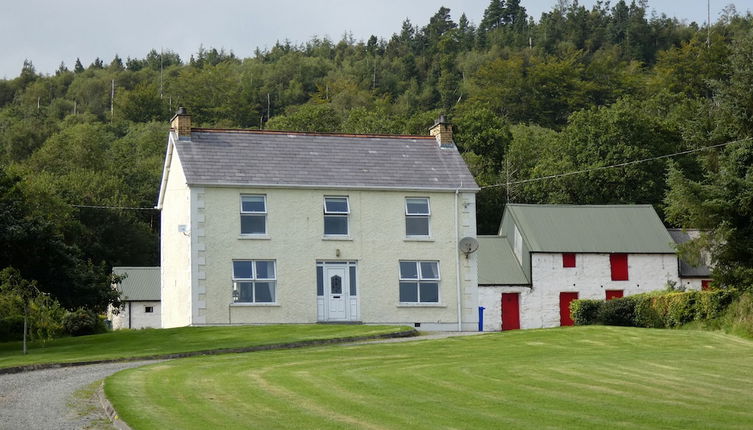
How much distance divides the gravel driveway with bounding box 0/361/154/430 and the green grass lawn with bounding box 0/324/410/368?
250 cm

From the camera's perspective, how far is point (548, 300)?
2136 inches

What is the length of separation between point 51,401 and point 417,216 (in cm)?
2408

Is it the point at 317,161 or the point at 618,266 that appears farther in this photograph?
the point at 618,266

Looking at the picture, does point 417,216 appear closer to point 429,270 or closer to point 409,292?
point 429,270

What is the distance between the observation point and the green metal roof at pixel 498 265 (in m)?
53.8

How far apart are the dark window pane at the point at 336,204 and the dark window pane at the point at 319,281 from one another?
2.30m

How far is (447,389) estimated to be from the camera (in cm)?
1867

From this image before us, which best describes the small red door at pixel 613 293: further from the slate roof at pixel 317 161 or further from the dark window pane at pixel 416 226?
the dark window pane at pixel 416 226

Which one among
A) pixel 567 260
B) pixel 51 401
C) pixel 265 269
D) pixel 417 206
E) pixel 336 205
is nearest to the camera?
pixel 51 401

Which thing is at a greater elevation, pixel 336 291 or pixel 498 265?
pixel 498 265

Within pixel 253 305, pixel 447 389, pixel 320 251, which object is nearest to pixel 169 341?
pixel 253 305

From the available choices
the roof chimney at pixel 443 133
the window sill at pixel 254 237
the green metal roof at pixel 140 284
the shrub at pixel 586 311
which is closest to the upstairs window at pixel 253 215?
the window sill at pixel 254 237

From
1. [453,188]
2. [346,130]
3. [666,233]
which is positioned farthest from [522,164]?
[453,188]

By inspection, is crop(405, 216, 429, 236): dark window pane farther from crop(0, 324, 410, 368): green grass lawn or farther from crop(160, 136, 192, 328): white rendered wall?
crop(160, 136, 192, 328): white rendered wall
